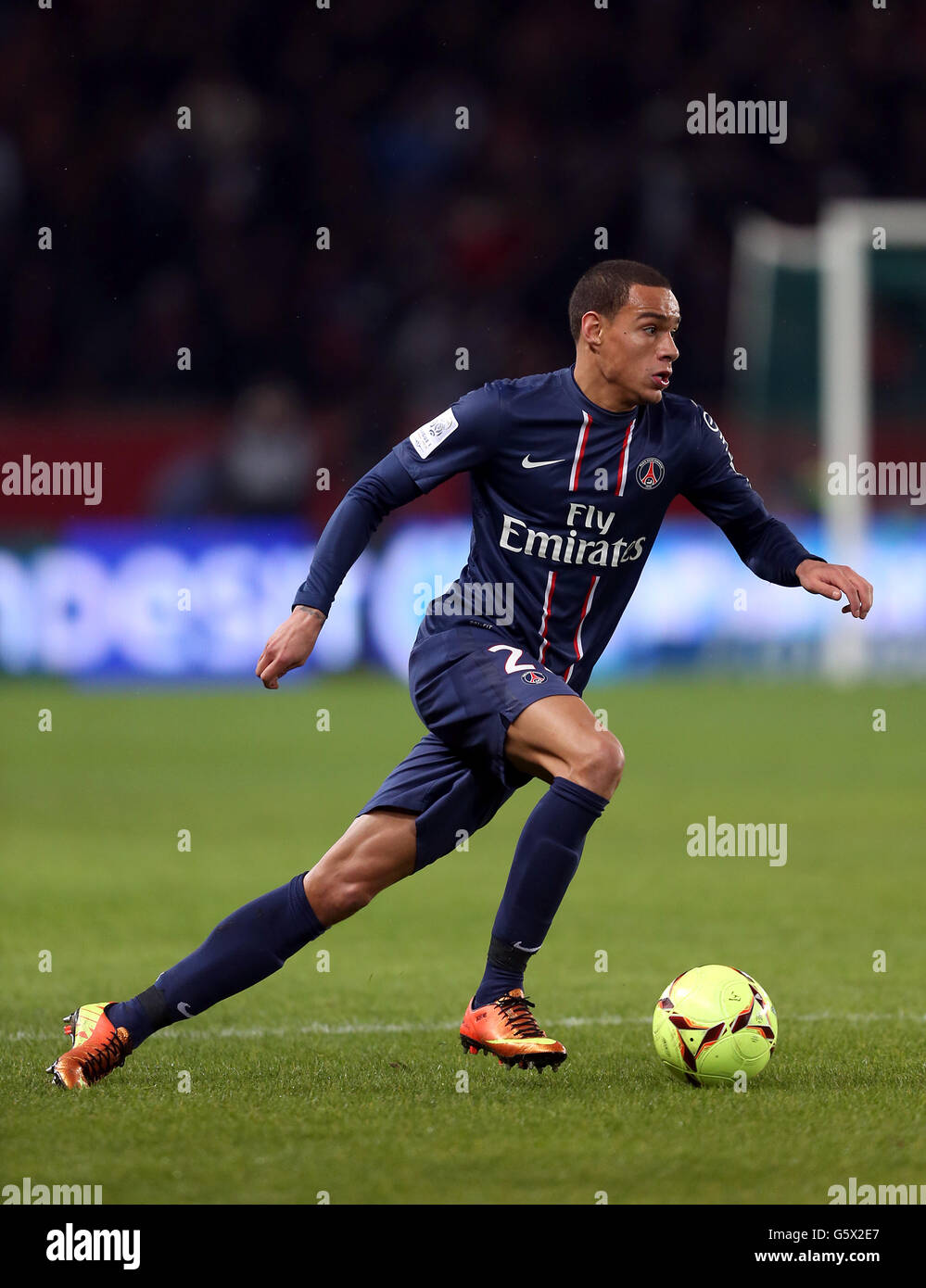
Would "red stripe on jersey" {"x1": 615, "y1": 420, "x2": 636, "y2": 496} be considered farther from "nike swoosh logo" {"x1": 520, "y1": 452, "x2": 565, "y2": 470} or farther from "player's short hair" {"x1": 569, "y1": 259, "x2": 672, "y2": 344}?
"player's short hair" {"x1": 569, "y1": 259, "x2": 672, "y2": 344}

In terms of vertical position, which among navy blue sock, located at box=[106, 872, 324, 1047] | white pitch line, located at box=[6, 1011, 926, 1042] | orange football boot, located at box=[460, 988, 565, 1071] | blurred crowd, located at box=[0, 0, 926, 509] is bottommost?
white pitch line, located at box=[6, 1011, 926, 1042]

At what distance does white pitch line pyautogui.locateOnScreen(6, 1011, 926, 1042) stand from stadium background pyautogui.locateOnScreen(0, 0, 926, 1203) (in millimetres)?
29

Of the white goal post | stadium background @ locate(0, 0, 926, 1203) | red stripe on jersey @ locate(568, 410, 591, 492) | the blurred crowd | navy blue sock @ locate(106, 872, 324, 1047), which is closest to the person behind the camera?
stadium background @ locate(0, 0, 926, 1203)

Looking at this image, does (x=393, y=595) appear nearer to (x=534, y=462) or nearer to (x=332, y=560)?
(x=534, y=462)

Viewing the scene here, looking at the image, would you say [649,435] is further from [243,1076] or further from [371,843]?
[243,1076]

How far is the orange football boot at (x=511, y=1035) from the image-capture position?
14.8 feet

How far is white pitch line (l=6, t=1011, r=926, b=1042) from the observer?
5086 mm

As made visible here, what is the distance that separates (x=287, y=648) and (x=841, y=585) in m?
1.40

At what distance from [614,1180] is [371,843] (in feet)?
4.28

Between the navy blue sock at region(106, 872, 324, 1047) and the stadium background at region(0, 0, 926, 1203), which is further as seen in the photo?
the navy blue sock at region(106, 872, 324, 1047)

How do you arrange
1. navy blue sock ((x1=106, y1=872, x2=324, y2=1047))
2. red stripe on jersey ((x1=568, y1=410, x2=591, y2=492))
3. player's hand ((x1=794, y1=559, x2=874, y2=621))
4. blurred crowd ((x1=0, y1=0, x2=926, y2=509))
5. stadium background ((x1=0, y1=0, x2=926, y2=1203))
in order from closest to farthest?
stadium background ((x1=0, y1=0, x2=926, y2=1203)) < navy blue sock ((x1=106, y1=872, x2=324, y2=1047)) < player's hand ((x1=794, y1=559, x2=874, y2=621)) < red stripe on jersey ((x1=568, y1=410, x2=591, y2=492)) < blurred crowd ((x1=0, y1=0, x2=926, y2=509))

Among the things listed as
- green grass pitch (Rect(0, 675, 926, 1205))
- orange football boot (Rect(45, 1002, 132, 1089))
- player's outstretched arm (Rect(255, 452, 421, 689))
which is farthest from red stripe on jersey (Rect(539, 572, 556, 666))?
orange football boot (Rect(45, 1002, 132, 1089))

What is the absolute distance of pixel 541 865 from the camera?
4422mm

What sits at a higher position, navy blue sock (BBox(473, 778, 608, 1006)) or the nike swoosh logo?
the nike swoosh logo
